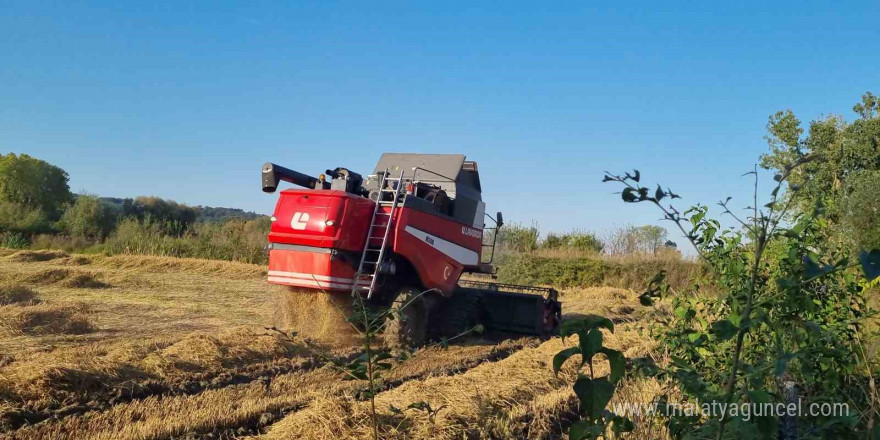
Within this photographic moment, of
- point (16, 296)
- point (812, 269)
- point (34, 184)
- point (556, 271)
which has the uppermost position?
point (34, 184)

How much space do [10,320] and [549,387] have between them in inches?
259

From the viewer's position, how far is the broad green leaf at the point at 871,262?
64.5 inches

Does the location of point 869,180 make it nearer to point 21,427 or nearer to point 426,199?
point 426,199

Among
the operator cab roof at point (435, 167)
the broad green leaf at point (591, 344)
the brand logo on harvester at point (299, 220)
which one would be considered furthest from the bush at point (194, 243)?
the broad green leaf at point (591, 344)

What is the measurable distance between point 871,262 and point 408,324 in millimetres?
7194

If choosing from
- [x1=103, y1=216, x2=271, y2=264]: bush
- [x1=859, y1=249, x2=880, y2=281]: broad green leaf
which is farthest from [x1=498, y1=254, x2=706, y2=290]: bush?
[x1=859, y1=249, x2=880, y2=281]: broad green leaf

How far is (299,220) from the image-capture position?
328 inches

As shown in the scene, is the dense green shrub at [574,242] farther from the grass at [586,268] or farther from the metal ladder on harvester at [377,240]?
the metal ladder on harvester at [377,240]

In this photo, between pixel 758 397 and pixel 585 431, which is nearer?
pixel 758 397

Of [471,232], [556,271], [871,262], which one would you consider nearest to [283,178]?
[471,232]

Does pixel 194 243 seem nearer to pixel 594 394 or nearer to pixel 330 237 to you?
pixel 330 237

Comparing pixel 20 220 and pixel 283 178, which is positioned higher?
pixel 283 178

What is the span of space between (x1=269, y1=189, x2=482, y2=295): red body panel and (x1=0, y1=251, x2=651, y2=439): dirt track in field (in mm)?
909

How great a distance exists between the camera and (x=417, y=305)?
8859 millimetres
